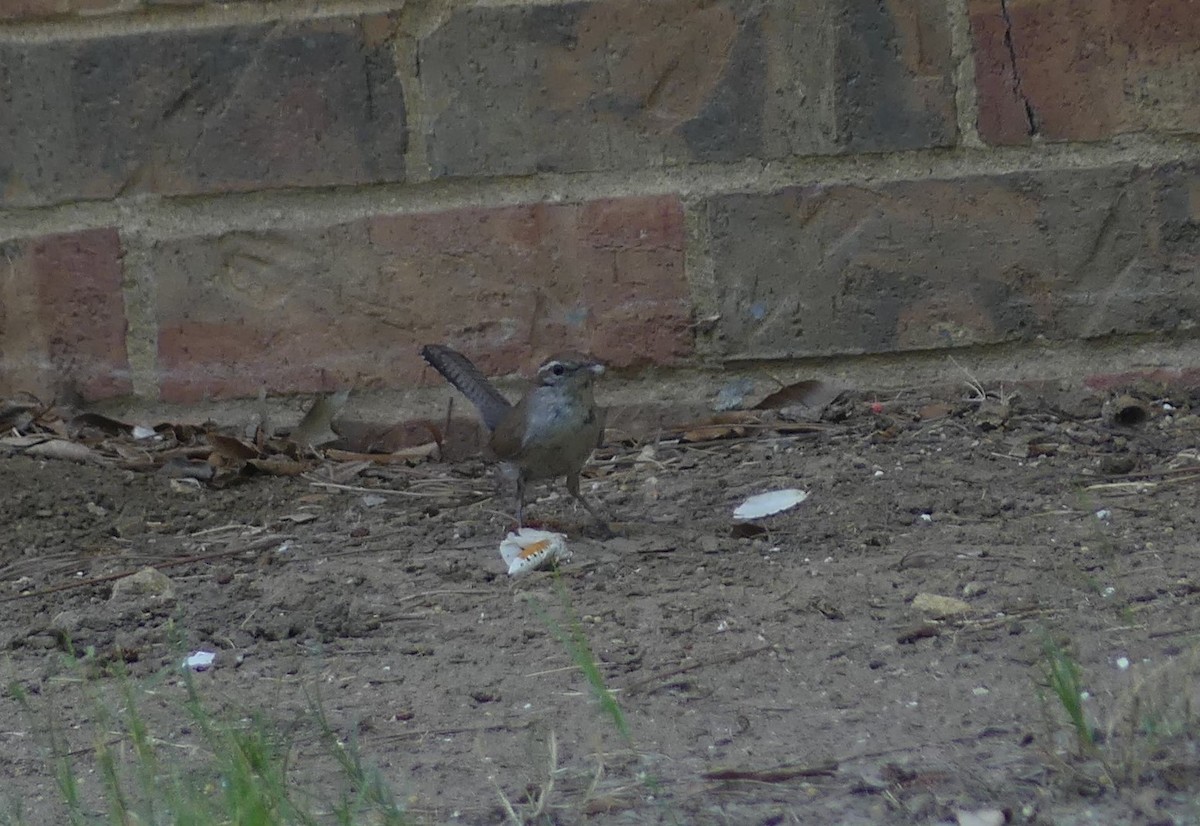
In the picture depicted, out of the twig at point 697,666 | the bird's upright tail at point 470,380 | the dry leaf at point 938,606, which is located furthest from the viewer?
the bird's upright tail at point 470,380

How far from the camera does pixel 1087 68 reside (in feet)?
12.7

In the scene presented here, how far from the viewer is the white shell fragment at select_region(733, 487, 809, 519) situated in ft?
11.8

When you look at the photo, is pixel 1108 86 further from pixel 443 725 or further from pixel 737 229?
pixel 443 725

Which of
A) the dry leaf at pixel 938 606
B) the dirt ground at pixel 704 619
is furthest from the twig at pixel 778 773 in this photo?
the dry leaf at pixel 938 606

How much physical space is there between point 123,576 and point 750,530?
138 cm

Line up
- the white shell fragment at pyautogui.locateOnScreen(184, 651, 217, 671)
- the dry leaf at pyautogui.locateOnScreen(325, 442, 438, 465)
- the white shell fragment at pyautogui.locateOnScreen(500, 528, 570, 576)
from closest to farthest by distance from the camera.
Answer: the white shell fragment at pyautogui.locateOnScreen(184, 651, 217, 671) < the white shell fragment at pyautogui.locateOnScreen(500, 528, 570, 576) < the dry leaf at pyautogui.locateOnScreen(325, 442, 438, 465)

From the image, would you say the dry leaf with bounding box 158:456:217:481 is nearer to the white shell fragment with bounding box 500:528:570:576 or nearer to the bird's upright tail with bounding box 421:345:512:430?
the bird's upright tail with bounding box 421:345:512:430

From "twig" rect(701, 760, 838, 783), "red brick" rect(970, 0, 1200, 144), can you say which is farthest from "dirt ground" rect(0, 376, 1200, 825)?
"red brick" rect(970, 0, 1200, 144)

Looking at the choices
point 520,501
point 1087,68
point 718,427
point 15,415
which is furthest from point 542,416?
point 1087,68

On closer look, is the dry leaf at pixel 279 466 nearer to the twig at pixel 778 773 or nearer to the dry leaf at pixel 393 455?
the dry leaf at pixel 393 455

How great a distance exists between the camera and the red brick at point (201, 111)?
400 centimetres

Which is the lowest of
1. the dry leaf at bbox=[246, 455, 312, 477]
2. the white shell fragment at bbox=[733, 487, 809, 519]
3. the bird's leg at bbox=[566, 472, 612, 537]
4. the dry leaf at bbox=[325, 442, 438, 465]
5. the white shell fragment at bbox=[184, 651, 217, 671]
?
the dry leaf at bbox=[325, 442, 438, 465]

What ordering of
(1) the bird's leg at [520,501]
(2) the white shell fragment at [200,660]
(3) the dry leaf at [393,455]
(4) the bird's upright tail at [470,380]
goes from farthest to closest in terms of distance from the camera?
(3) the dry leaf at [393,455] → (4) the bird's upright tail at [470,380] → (1) the bird's leg at [520,501] → (2) the white shell fragment at [200,660]

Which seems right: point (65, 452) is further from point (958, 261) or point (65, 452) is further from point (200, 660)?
point (958, 261)
